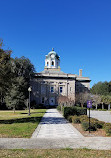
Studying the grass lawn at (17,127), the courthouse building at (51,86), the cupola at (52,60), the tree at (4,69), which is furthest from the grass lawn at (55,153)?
the cupola at (52,60)

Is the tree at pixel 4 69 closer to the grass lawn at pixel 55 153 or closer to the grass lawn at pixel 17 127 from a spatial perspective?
the grass lawn at pixel 17 127

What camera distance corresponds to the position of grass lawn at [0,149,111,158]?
542 centimetres

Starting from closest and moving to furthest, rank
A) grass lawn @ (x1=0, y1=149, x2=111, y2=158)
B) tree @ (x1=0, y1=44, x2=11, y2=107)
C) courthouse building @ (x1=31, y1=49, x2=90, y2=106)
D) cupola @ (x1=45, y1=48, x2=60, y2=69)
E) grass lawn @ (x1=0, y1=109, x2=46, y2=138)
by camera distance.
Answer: grass lawn @ (x1=0, y1=149, x2=111, y2=158), grass lawn @ (x1=0, y1=109, x2=46, y2=138), tree @ (x1=0, y1=44, x2=11, y2=107), courthouse building @ (x1=31, y1=49, x2=90, y2=106), cupola @ (x1=45, y1=48, x2=60, y2=69)

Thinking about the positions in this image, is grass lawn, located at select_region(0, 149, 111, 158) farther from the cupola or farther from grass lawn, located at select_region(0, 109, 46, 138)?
the cupola

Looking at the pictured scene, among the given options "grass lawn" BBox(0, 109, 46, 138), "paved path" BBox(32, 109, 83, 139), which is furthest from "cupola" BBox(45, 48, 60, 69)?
"paved path" BBox(32, 109, 83, 139)

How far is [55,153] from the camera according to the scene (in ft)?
18.6

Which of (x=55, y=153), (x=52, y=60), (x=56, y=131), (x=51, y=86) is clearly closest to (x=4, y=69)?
(x=56, y=131)

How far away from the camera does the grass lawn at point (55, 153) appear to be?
5418 millimetres

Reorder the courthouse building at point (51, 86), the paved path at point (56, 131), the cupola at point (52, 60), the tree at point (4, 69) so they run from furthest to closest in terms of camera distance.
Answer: the cupola at point (52, 60)
the courthouse building at point (51, 86)
the tree at point (4, 69)
the paved path at point (56, 131)

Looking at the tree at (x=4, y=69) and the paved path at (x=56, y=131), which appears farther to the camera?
the tree at (x=4, y=69)

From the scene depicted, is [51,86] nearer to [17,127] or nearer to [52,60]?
[52,60]

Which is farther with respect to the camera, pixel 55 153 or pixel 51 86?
pixel 51 86

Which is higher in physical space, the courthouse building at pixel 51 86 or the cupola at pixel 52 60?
the cupola at pixel 52 60

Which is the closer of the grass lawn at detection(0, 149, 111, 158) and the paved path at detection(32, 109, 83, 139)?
the grass lawn at detection(0, 149, 111, 158)
